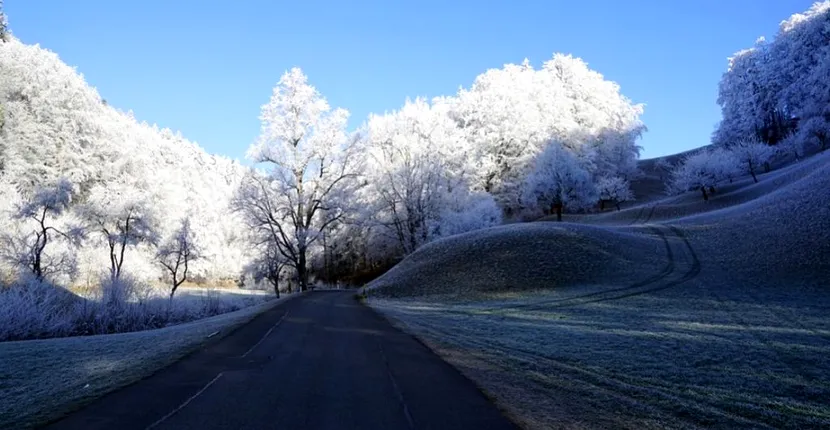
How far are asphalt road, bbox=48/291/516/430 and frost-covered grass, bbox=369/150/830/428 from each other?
0.70 metres

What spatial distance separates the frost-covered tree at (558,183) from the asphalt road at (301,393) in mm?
45369

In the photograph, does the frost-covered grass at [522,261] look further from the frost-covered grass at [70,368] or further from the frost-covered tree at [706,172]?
Answer: the frost-covered tree at [706,172]

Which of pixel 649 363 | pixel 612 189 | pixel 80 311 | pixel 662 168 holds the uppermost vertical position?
pixel 662 168

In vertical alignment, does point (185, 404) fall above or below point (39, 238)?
below

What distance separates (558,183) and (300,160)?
31091 millimetres

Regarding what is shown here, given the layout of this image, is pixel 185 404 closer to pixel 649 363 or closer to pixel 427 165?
pixel 649 363

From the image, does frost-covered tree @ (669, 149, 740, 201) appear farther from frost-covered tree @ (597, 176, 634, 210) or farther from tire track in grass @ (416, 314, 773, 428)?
tire track in grass @ (416, 314, 773, 428)

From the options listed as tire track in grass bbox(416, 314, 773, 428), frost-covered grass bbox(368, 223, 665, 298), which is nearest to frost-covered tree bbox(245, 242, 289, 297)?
frost-covered grass bbox(368, 223, 665, 298)

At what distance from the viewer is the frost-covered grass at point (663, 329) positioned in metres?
5.58

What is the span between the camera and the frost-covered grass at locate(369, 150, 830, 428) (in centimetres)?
558

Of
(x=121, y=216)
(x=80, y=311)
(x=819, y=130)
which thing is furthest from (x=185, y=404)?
(x=819, y=130)

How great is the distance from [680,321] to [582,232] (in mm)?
17354

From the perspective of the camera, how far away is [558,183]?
51.7m

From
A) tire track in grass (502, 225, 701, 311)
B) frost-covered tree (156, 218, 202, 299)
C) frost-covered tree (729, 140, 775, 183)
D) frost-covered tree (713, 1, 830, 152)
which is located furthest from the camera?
frost-covered tree (713, 1, 830, 152)
